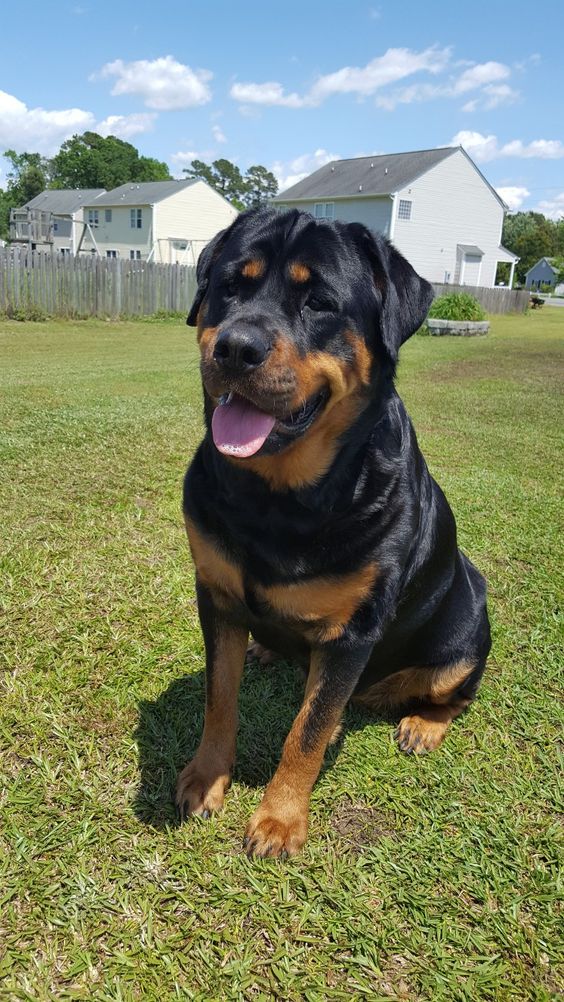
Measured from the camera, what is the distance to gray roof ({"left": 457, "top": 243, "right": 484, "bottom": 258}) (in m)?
47.0

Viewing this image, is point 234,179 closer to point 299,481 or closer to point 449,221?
point 449,221

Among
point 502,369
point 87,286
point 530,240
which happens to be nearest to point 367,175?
point 87,286

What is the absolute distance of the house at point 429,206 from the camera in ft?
144

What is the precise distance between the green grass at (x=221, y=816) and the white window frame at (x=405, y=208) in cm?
4381

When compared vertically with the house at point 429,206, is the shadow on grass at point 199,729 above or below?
below

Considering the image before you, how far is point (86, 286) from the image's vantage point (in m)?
19.8

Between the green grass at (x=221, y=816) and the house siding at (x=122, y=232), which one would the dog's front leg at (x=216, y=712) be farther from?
the house siding at (x=122, y=232)

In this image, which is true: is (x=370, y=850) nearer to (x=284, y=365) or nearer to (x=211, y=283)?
(x=284, y=365)

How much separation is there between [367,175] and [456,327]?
3184 cm

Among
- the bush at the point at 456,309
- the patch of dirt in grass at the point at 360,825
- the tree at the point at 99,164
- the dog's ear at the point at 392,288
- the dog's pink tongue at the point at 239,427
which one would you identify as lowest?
the patch of dirt in grass at the point at 360,825

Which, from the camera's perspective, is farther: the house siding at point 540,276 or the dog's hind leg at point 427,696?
the house siding at point 540,276

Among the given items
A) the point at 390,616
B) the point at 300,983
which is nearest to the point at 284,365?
the point at 390,616

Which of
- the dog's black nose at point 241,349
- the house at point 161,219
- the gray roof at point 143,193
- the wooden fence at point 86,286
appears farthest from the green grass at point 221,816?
the gray roof at point 143,193

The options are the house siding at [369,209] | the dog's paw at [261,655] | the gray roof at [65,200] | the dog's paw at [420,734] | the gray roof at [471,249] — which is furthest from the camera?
the gray roof at [65,200]
